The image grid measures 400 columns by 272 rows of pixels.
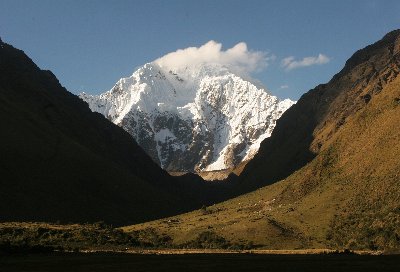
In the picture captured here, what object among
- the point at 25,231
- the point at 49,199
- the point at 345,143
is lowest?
the point at 25,231

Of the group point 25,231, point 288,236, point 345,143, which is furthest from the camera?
point 345,143

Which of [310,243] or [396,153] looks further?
[396,153]

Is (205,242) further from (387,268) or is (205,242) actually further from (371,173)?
(387,268)

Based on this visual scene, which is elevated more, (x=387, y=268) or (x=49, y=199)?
(x=49, y=199)

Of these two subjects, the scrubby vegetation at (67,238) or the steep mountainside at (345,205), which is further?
the steep mountainside at (345,205)

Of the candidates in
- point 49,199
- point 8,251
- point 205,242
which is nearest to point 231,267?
point 8,251

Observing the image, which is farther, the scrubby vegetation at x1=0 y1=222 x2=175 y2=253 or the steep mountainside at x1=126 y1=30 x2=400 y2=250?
the steep mountainside at x1=126 y1=30 x2=400 y2=250

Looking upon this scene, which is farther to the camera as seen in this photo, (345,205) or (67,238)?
(345,205)

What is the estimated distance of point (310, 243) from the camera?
452 feet

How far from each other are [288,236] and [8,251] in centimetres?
7678

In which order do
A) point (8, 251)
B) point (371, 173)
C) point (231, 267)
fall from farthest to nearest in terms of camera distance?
point (371, 173) < point (8, 251) < point (231, 267)

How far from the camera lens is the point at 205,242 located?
14562 cm

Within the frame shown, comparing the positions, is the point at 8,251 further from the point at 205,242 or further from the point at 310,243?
the point at 310,243

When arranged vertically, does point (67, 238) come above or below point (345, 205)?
below
